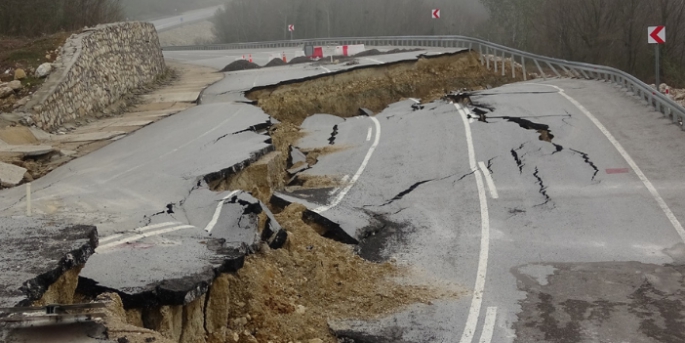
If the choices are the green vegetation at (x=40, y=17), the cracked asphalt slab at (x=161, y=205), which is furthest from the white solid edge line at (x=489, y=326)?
the green vegetation at (x=40, y=17)

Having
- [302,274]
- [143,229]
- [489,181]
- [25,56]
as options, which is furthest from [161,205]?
[25,56]

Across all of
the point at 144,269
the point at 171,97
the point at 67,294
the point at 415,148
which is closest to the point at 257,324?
the point at 144,269

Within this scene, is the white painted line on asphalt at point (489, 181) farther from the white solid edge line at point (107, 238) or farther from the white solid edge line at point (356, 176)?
the white solid edge line at point (107, 238)

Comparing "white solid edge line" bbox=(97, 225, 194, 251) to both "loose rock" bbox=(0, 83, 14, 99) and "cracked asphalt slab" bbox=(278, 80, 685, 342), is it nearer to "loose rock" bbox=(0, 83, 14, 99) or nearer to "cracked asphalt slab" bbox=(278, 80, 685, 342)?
"cracked asphalt slab" bbox=(278, 80, 685, 342)

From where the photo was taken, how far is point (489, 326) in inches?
313

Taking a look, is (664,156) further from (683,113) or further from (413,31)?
(413,31)

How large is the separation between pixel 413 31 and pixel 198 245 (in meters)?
76.2

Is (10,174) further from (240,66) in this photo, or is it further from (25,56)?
(240,66)

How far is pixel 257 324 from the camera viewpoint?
7.50m

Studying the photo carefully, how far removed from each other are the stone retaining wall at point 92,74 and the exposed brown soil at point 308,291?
956cm

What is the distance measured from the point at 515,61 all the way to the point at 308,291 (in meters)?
28.2

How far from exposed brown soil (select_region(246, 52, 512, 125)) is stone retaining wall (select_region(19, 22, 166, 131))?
4108 millimetres

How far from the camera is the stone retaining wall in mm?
17812

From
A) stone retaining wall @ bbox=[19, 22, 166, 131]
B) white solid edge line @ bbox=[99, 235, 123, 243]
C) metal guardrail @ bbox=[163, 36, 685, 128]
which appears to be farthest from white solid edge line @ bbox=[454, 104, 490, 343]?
stone retaining wall @ bbox=[19, 22, 166, 131]
